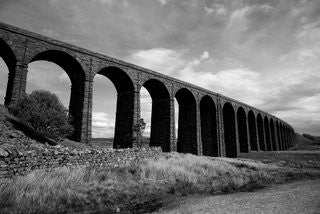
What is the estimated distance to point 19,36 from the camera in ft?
54.1

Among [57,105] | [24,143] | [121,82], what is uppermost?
[121,82]

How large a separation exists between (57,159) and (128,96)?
14421mm

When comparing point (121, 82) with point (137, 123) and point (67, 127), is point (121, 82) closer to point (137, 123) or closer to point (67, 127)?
point (137, 123)

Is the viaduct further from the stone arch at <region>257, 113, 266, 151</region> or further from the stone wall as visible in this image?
the stone arch at <region>257, 113, 266, 151</region>

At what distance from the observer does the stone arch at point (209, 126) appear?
34.2 meters

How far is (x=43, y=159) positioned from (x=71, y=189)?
2.21m

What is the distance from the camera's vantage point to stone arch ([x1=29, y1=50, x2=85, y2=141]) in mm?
18703

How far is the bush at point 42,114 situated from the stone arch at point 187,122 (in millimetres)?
16912

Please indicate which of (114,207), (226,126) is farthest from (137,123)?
(226,126)

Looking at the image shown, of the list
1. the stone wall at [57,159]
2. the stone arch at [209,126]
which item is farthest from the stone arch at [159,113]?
the stone wall at [57,159]

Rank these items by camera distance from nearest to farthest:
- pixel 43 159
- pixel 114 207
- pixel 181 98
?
1. pixel 114 207
2. pixel 43 159
3. pixel 181 98

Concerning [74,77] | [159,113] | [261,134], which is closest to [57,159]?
[74,77]

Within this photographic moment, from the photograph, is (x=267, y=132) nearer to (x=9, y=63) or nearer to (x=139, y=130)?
(x=139, y=130)

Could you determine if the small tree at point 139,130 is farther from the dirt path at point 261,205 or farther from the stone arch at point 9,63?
the dirt path at point 261,205
